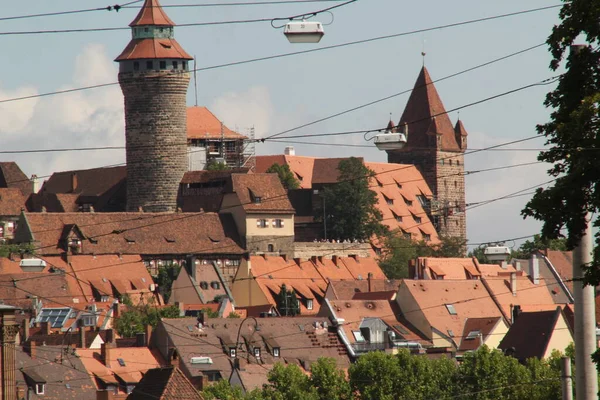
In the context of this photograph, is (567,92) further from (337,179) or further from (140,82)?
(337,179)

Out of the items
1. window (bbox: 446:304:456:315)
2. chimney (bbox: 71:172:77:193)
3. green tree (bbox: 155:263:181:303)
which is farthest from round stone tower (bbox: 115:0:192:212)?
window (bbox: 446:304:456:315)

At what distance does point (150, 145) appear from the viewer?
415ft

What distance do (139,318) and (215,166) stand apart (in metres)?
47.4

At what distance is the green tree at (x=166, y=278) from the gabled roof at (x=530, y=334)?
116ft

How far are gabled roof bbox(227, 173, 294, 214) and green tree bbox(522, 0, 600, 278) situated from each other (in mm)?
106103

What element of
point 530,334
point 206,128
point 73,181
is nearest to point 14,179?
point 73,181

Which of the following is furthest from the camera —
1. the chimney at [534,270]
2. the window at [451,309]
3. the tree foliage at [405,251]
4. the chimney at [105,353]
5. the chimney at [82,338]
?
the tree foliage at [405,251]

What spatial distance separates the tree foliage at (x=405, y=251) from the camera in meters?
130

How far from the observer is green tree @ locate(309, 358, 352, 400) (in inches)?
2655

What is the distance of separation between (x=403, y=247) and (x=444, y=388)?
6816 cm

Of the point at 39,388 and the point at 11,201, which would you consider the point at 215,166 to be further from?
the point at 39,388

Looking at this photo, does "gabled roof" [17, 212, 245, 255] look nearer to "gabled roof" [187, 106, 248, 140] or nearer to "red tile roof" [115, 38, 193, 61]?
"red tile roof" [115, 38, 193, 61]

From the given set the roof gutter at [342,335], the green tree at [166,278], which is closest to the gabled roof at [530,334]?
the roof gutter at [342,335]

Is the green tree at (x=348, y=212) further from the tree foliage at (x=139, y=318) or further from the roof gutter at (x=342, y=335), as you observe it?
the roof gutter at (x=342, y=335)
